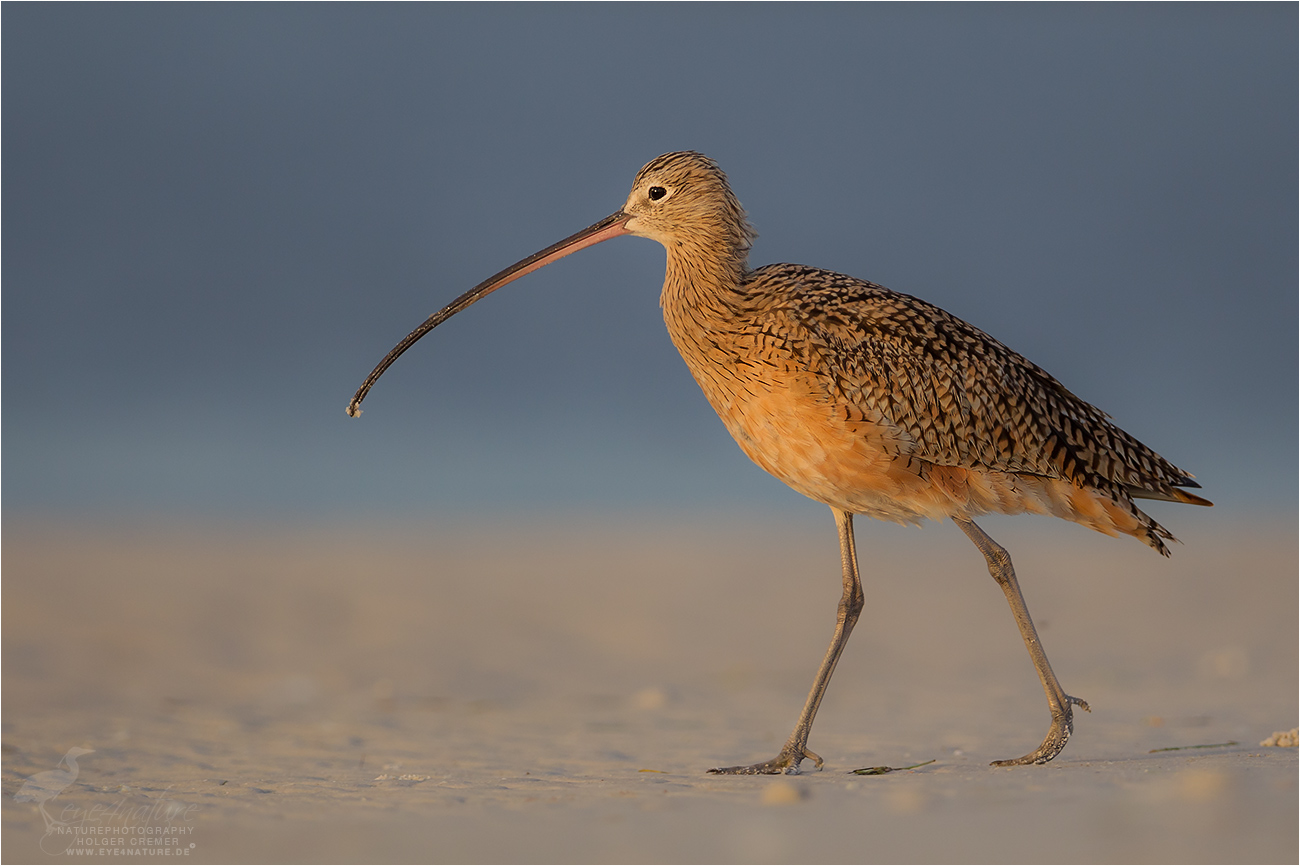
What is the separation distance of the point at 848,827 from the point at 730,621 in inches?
269

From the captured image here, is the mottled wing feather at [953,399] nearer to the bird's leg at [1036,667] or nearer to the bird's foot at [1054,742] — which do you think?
the bird's leg at [1036,667]

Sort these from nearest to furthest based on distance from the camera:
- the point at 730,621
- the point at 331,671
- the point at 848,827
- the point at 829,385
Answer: the point at 848,827, the point at 829,385, the point at 331,671, the point at 730,621

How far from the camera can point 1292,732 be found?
19.8 ft

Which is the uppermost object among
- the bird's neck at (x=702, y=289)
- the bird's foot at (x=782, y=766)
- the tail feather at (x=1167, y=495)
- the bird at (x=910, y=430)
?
the bird's neck at (x=702, y=289)

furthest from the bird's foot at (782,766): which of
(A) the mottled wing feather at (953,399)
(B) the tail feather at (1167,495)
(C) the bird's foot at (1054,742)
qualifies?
(B) the tail feather at (1167,495)

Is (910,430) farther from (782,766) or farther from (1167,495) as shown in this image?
(782,766)

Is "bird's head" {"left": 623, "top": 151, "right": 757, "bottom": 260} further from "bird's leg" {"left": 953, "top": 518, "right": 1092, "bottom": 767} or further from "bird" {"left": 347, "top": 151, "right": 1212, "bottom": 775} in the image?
"bird's leg" {"left": 953, "top": 518, "right": 1092, "bottom": 767}

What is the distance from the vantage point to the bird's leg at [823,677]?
5.84 metres

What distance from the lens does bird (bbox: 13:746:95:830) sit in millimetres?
5406

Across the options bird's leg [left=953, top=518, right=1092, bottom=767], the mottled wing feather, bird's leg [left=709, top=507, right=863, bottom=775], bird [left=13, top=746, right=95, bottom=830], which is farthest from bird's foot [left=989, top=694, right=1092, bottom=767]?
bird [left=13, top=746, right=95, bottom=830]

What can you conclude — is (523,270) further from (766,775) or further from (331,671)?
(331,671)

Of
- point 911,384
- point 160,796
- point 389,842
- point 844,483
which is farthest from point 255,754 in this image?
point 911,384

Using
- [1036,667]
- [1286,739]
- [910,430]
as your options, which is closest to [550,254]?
[910,430]

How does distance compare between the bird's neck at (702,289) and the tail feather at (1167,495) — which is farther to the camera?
the bird's neck at (702,289)
